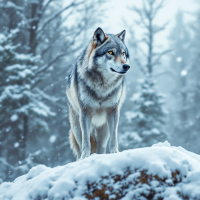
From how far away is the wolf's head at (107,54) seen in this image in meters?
3.53

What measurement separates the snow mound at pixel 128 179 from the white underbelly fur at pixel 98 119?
1.49 metres

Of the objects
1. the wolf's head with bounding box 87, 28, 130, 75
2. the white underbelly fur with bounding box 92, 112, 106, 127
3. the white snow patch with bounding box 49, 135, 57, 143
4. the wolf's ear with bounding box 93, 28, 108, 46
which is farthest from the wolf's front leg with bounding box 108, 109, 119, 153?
the white snow patch with bounding box 49, 135, 57, 143

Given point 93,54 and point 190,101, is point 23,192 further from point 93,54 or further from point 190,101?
point 190,101

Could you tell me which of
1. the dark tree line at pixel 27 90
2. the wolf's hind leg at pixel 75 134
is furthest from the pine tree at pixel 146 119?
the wolf's hind leg at pixel 75 134

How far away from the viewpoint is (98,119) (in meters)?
4.09

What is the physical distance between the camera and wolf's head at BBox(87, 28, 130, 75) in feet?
11.6

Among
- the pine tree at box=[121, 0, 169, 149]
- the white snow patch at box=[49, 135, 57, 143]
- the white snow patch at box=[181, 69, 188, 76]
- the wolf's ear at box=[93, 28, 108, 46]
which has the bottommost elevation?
the white snow patch at box=[49, 135, 57, 143]

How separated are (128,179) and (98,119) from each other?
187cm

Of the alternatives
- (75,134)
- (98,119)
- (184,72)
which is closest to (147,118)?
(75,134)

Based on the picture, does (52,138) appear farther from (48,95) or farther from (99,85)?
(99,85)

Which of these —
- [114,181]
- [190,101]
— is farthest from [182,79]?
[114,181]

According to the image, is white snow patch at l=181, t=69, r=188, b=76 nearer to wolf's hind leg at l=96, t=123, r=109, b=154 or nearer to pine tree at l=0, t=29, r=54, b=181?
pine tree at l=0, t=29, r=54, b=181

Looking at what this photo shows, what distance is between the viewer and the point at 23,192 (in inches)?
102

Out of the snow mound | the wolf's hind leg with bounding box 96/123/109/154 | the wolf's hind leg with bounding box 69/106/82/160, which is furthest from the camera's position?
the wolf's hind leg with bounding box 69/106/82/160
